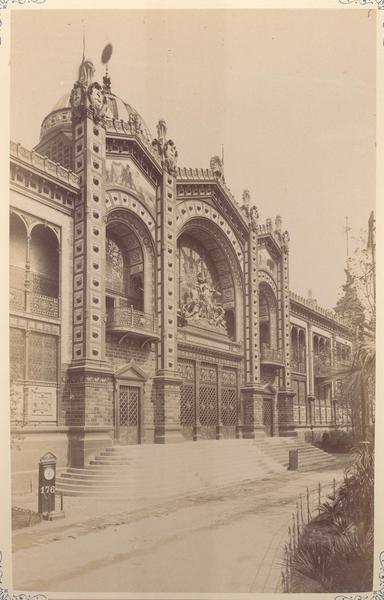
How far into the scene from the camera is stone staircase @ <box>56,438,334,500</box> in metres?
6.27

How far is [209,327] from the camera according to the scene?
9.14 metres

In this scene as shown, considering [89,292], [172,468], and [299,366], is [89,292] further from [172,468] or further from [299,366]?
[299,366]

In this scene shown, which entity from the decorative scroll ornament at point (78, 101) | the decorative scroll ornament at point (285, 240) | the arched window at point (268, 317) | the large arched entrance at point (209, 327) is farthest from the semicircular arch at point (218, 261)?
the decorative scroll ornament at point (78, 101)

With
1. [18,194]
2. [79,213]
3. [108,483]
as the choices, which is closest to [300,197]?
[79,213]

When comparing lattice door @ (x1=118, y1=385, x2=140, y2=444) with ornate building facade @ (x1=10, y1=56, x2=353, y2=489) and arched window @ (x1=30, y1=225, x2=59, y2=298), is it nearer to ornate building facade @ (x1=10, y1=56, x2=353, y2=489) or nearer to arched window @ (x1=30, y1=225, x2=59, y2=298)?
ornate building facade @ (x1=10, y1=56, x2=353, y2=489)

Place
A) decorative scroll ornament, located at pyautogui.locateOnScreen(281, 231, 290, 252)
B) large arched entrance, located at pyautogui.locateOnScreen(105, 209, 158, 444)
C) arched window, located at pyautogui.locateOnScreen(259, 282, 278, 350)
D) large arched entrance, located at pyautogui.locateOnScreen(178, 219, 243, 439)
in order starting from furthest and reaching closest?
arched window, located at pyautogui.locateOnScreen(259, 282, 278, 350), large arched entrance, located at pyautogui.locateOnScreen(178, 219, 243, 439), large arched entrance, located at pyautogui.locateOnScreen(105, 209, 158, 444), decorative scroll ornament, located at pyautogui.locateOnScreen(281, 231, 290, 252)

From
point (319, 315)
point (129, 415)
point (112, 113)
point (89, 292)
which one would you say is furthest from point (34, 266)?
point (319, 315)

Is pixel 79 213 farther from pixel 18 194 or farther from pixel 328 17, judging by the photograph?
pixel 328 17

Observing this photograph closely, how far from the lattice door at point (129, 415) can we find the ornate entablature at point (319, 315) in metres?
2.70

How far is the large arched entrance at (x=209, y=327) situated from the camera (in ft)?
28.8

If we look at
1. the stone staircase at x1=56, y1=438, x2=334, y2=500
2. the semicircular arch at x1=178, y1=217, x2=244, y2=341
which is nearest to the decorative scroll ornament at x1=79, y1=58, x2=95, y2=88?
the semicircular arch at x1=178, y1=217, x2=244, y2=341

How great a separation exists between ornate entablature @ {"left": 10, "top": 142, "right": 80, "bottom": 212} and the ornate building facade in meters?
0.02

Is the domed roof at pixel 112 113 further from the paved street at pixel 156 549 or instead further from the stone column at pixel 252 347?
the paved street at pixel 156 549

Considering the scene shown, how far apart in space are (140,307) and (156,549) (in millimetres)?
3712
